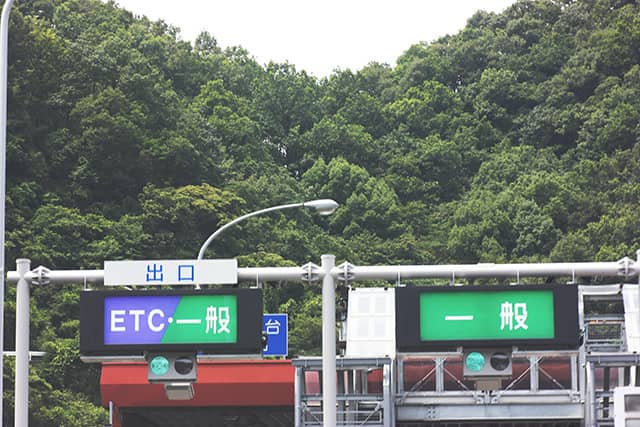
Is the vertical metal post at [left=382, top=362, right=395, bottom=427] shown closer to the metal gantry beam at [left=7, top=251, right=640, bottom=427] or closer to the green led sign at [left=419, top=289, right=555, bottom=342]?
the metal gantry beam at [left=7, top=251, right=640, bottom=427]

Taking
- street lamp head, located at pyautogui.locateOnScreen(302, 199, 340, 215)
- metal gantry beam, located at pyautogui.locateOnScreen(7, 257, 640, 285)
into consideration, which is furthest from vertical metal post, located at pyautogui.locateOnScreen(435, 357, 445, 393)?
metal gantry beam, located at pyautogui.locateOnScreen(7, 257, 640, 285)

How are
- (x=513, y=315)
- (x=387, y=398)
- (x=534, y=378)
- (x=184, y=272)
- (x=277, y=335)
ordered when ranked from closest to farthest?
1. (x=184, y=272)
2. (x=513, y=315)
3. (x=387, y=398)
4. (x=534, y=378)
5. (x=277, y=335)

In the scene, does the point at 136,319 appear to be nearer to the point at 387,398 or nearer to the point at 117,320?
the point at 117,320

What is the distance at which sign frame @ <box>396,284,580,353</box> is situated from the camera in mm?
19859

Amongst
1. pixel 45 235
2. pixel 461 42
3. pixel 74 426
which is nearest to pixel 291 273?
pixel 74 426

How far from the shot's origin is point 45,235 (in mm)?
69625

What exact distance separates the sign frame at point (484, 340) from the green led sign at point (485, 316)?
0.16ft

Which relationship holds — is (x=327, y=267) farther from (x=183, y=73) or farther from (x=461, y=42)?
(x=461, y=42)

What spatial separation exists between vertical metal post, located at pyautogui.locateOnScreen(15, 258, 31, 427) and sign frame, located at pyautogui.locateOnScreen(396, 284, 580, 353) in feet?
16.6

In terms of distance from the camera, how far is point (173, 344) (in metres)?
20.2

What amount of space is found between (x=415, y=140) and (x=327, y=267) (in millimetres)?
83383

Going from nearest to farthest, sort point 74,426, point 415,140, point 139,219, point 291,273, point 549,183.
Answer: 1. point 291,273
2. point 74,426
3. point 139,219
4. point 549,183
5. point 415,140

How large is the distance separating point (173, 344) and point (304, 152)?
82.4 metres

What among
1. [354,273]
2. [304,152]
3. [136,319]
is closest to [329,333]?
[354,273]
